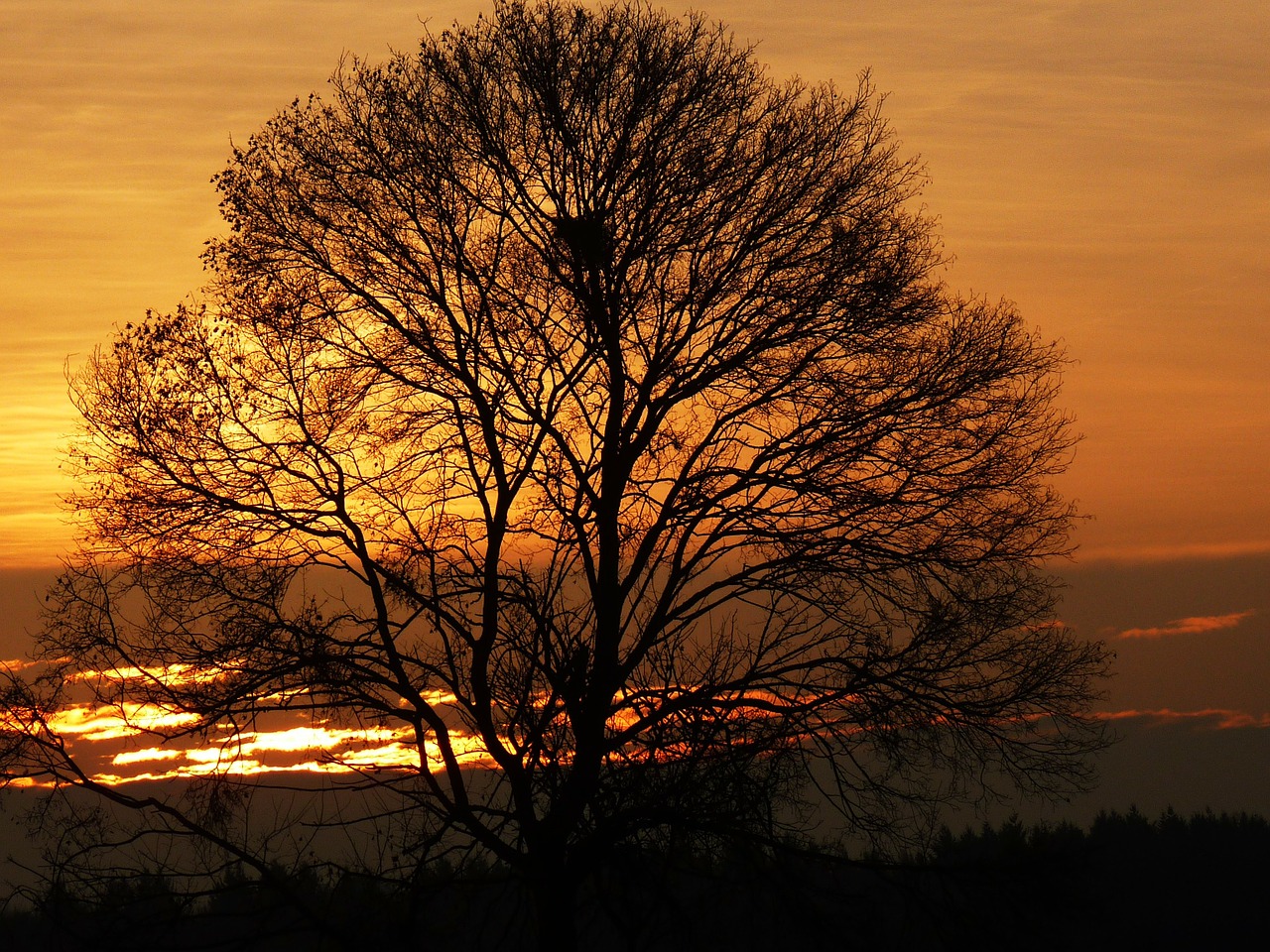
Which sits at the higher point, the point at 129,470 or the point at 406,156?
the point at 406,156

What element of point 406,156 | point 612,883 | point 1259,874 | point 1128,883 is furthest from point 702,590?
point 1259,874

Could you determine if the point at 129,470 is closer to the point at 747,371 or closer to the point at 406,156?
the point at 406,156

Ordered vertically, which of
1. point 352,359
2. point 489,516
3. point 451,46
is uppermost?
point 451,46

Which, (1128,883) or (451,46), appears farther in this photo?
(1128,883)

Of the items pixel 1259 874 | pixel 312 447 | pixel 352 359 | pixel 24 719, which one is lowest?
pixel 1259 874

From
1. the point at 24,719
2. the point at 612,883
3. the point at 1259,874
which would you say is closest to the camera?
the point at 612,883

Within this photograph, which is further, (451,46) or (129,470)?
(451,46)

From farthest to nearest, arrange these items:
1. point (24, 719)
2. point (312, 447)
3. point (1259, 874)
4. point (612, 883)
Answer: point (1259, 874)
point (312, 447)
point (24, 719)
point (612, 883)

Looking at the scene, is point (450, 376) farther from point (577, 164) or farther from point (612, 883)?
point (612, 883)

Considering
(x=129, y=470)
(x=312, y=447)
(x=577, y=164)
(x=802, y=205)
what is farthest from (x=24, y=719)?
(x=802, y=205)

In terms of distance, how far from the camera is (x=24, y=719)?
13320 millimetres

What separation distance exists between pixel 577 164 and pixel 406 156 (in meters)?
2.02

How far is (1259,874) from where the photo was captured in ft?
78.1

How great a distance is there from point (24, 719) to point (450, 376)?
19.4 feet
